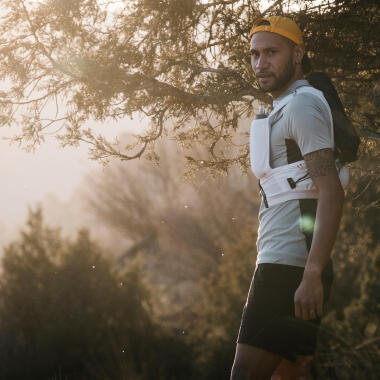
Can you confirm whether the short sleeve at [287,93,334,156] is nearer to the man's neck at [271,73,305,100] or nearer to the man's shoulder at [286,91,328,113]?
the man's shoulder at [286,91,328,113]

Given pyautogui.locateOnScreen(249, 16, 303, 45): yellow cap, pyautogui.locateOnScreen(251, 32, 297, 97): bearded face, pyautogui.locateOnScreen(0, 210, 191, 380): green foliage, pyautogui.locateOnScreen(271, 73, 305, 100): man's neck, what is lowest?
pyautogui.locateOnScreen(0, 210, 191, 380): green foliage

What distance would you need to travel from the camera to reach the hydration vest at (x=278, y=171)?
2387 mm

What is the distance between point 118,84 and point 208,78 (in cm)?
73

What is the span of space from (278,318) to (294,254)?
28 centimetres

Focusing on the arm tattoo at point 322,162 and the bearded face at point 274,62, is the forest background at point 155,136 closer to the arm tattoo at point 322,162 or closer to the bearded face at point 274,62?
the arm tattoo at point 322,162

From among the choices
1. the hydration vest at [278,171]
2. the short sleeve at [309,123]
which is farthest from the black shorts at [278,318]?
the short sleeve at [309,123]

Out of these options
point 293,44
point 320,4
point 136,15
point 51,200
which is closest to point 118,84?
point 136,15

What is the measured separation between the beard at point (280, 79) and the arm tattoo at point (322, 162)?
461 mm

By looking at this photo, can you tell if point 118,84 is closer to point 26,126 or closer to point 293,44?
point 26,126

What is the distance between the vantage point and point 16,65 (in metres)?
4.64

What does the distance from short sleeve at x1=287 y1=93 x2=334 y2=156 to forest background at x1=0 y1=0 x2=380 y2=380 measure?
0.96 m

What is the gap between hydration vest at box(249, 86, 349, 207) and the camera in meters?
2.39

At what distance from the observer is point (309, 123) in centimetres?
228

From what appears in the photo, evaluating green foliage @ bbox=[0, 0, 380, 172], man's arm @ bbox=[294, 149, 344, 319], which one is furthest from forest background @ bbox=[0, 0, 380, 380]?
man's arm @ bbox=[294, 149, 344, 319]
